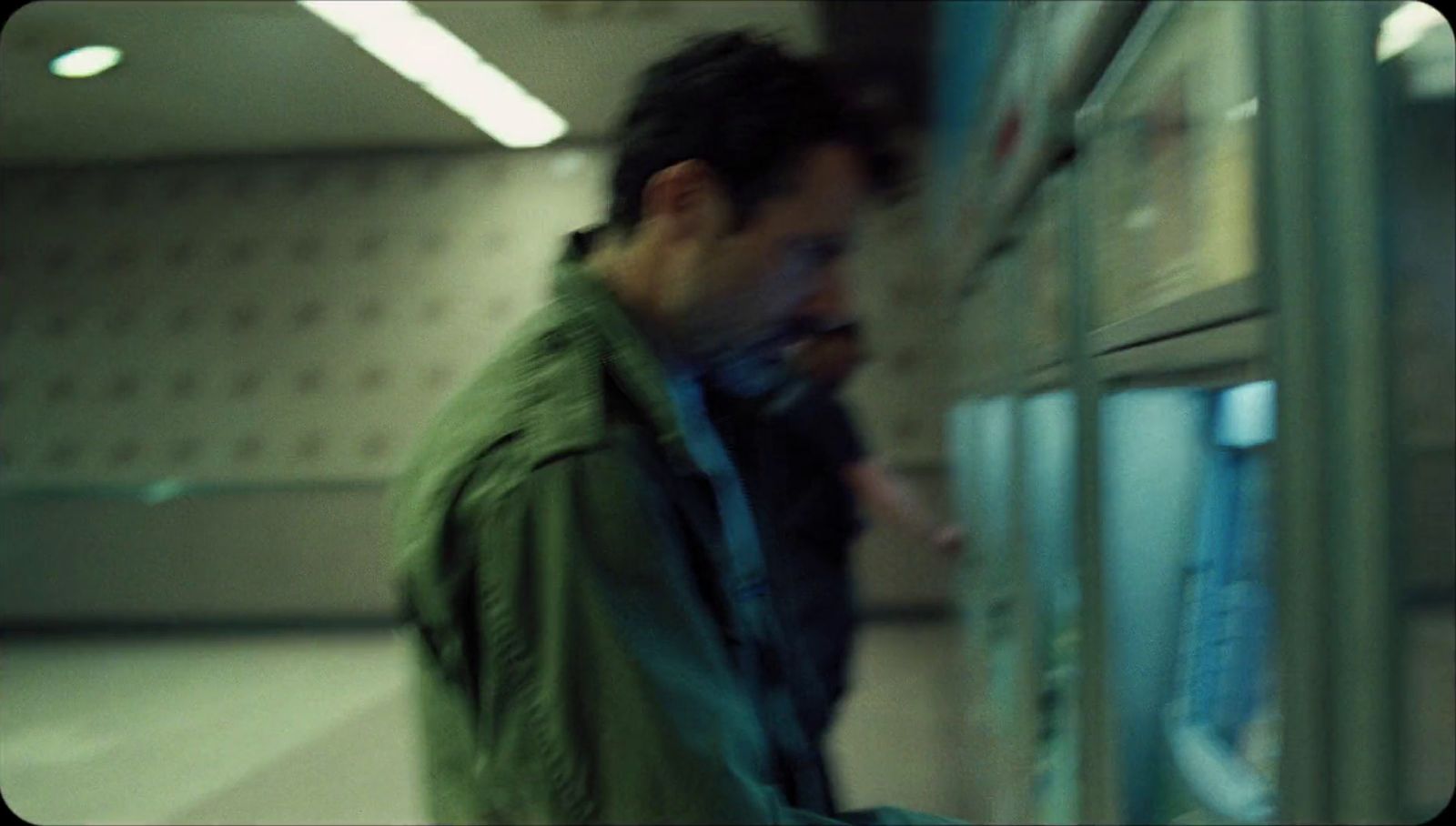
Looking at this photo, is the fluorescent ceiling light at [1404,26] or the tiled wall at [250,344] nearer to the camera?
the fluorescent ceiling light at [1404,26]

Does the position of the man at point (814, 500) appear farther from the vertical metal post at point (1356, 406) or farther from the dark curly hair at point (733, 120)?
the vertical metal post at point (1356, 406)

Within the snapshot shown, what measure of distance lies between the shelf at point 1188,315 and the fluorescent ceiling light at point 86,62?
5.90 meters

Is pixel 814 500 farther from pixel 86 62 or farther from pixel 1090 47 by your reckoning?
pixel 86 62

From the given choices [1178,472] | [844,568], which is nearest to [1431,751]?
[1178,472]

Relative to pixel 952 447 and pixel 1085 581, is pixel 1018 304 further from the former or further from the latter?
pixel 952 447

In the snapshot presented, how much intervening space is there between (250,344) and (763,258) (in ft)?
23.5

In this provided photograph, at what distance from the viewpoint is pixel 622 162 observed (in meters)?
1.16

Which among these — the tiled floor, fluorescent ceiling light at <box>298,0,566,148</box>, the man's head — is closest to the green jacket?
the man's head

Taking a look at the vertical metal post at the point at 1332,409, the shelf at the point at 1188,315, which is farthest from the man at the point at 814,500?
the vertical metal post at the point at 1332,409

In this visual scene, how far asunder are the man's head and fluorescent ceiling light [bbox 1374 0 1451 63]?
0.52m

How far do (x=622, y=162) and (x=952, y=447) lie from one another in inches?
211

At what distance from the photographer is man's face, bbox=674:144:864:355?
3.48 feet

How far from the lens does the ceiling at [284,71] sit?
552 cm

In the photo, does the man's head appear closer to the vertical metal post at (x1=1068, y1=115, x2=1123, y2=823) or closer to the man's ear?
the man's ear
